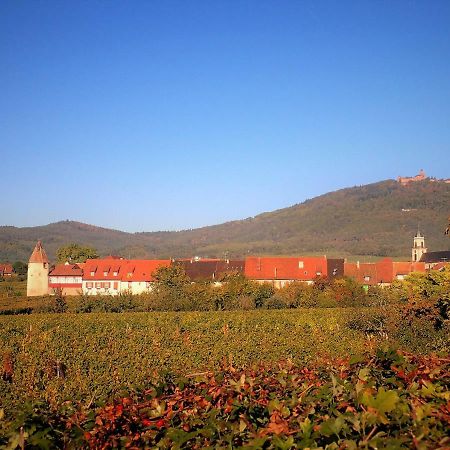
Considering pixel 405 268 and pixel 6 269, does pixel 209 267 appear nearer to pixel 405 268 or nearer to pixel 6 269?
pixel 405 268

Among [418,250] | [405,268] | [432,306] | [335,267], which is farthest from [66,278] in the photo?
[418,250]

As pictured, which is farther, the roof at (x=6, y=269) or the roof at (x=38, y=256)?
the roof at (x=6, y=269)

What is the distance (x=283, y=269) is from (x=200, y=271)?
12.2 meters

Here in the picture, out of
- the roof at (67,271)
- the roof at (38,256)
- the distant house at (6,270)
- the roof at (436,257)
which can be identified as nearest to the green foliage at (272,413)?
the roof at (38,256)

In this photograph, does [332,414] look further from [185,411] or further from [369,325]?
[369,325]

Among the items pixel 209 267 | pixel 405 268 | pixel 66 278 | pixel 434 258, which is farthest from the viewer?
pixel 434 258

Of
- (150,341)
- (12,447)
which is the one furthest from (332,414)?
(150,341)

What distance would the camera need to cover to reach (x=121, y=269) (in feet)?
255

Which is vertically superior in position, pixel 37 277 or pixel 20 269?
pixel 20 269

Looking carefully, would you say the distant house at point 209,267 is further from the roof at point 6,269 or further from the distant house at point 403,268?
the roof at point 6,269

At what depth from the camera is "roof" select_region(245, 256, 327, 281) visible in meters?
71.0

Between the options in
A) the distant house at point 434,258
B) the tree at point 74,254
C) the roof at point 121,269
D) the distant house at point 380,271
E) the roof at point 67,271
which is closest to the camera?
the distant house at point 380,271

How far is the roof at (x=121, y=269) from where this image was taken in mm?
75750

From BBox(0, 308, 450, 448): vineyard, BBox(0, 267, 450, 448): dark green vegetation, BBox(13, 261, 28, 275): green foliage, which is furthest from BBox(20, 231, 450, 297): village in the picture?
BBox(0, 308, 450, 448): vineyard
